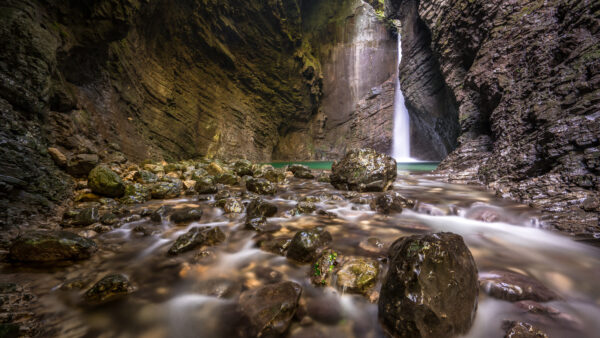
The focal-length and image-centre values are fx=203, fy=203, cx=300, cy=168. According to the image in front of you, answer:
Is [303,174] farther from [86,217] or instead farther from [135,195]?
[86,217]

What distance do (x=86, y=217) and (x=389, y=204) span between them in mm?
4152

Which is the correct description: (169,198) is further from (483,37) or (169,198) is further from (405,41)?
(405,41)

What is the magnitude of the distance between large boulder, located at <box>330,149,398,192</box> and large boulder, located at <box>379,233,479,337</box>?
3.24 meters

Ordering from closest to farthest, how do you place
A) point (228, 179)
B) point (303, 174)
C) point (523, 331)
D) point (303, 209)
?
point (523, 331) < point (303, 209) < point (228, 179) < point (303, 174)

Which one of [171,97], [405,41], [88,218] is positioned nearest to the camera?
[88,218]

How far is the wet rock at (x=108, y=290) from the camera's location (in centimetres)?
138

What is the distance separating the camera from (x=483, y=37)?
7.20 m

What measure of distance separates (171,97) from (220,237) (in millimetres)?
11927

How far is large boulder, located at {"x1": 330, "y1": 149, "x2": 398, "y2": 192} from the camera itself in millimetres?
4465

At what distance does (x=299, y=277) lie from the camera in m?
1.66

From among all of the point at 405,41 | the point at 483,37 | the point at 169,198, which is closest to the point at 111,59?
the point at 169,198

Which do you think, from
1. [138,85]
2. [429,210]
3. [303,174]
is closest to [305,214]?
[429,210]

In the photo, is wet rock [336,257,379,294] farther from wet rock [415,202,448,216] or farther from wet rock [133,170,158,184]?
wet rock [133,170,158,184]

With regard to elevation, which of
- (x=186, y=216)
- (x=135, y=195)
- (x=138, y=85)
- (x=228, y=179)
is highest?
(x=138, y=85)
